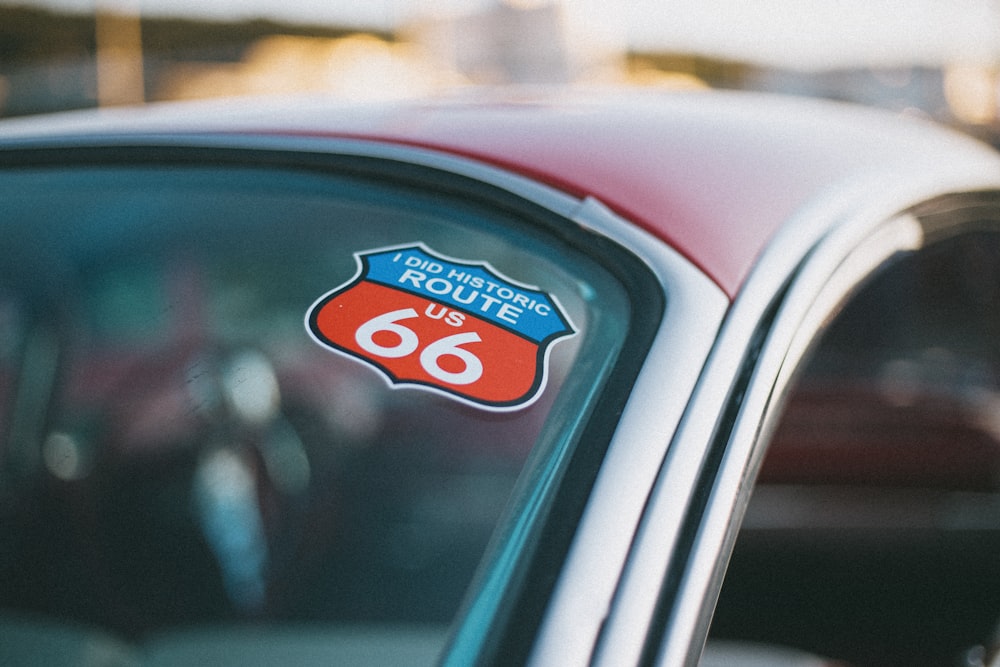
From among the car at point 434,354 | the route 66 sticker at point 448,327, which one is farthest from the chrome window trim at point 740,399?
the route 66 sticker at point 448,327

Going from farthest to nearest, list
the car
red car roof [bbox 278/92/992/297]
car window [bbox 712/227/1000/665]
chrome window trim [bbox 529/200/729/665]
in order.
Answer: car window [bbox 712/227/1000/665]
red car roof [bbox 278/92/992/297]
the car
chrome window trim [bbox 529/200/729/665]

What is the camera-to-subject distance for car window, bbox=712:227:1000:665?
2.78 metres

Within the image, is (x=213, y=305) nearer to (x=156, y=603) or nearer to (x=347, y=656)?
(x=156, y=603)

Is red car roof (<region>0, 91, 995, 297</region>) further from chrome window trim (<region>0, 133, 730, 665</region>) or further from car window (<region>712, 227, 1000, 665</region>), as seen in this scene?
car window (<region>712, 227, 1000, 665</region>)

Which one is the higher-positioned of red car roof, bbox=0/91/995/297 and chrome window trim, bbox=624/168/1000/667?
red car roof, bbox=0/91/995/297

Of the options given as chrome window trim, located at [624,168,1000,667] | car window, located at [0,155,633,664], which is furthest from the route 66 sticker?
chrome window trim, located at [624,168,1000,667]

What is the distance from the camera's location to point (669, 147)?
1.18 m

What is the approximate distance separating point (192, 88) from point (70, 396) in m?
19.6

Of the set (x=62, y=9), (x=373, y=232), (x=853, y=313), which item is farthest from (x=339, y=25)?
(x=373, y=232)

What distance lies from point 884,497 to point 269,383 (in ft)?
7.24

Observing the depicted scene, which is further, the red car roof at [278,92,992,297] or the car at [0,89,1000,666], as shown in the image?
the red car roof at [278,92,992,297]

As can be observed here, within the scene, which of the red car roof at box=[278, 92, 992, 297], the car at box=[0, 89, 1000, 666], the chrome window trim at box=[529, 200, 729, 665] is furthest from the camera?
the red car roof at box=[278, 92, 992, 297]

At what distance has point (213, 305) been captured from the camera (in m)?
1.90

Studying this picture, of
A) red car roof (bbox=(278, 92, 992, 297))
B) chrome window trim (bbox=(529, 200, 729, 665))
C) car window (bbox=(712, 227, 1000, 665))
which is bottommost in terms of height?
chrome window trim (bbox=(529, 200, 729, 665))
